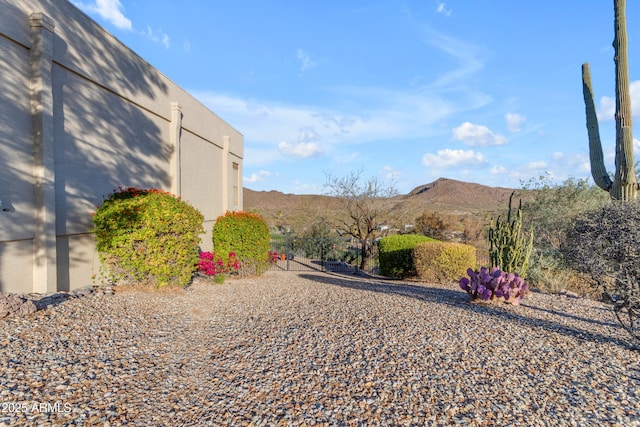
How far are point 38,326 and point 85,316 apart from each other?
57 cm

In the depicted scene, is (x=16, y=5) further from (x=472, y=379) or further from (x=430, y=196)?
(x=430, y=196)

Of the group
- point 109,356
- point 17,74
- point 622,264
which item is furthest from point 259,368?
point 17,74

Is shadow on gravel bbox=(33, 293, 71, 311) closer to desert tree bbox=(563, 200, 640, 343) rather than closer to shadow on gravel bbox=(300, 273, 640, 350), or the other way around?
shadow on gravel bbox=(300, 273, 640, 350)

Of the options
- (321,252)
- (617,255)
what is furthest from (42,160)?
(321,252)

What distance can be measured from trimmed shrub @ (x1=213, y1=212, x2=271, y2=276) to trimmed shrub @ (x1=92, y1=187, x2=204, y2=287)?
224cm

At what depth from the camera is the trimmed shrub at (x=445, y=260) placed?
8.95 m

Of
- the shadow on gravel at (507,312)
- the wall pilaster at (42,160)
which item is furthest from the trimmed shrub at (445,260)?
the wall pilaster at (42,160)

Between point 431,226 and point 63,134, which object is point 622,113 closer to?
point 431,226

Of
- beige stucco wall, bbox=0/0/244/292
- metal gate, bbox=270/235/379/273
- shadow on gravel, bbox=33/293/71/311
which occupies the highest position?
beige stucco wall, bbox=0/0/244/292

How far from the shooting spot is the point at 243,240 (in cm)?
885

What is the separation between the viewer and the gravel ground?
102 inches

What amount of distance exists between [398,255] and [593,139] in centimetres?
623

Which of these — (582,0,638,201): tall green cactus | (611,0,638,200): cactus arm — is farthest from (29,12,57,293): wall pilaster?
(611,0,638,200): cactus arm

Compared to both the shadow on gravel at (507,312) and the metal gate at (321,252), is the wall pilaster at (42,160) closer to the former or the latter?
the shadow on gravel at (507,312)
